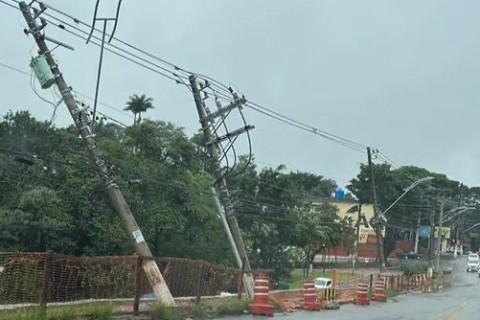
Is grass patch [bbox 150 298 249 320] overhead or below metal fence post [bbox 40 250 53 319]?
below

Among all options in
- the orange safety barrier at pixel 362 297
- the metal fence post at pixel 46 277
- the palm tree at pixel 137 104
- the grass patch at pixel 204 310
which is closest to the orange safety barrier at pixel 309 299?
the grass patch at pixel 204 310

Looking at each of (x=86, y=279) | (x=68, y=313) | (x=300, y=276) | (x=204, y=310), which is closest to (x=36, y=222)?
(x=204, y=310)

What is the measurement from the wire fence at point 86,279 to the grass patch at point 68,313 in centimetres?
28

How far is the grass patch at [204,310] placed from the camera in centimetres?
1958

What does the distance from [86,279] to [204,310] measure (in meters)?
4.44

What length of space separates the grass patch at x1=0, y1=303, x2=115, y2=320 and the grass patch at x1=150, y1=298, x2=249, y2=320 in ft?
6.13

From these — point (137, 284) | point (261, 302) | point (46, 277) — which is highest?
point (46, 277)

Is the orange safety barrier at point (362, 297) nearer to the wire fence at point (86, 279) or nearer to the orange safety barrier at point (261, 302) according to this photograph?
the wire fence at point (86, 279)

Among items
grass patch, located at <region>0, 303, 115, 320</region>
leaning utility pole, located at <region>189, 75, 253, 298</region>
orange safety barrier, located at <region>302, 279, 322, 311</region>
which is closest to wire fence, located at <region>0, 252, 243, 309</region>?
grass patch, located at <region>0, 303, 115, 320</region>

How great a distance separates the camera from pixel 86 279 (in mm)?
19000

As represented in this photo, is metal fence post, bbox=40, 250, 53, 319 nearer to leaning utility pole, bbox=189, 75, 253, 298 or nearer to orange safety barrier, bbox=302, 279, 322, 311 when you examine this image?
orange safety barrier, bbox=302, 279, 322, 311

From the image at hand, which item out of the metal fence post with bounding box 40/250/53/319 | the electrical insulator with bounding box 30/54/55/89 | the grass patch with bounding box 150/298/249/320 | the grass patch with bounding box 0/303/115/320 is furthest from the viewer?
the electrical insulator with bounding box 30/54/55/89

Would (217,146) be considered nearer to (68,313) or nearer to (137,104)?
(68,313)

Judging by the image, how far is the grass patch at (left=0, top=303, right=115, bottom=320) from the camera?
47.9 ft
